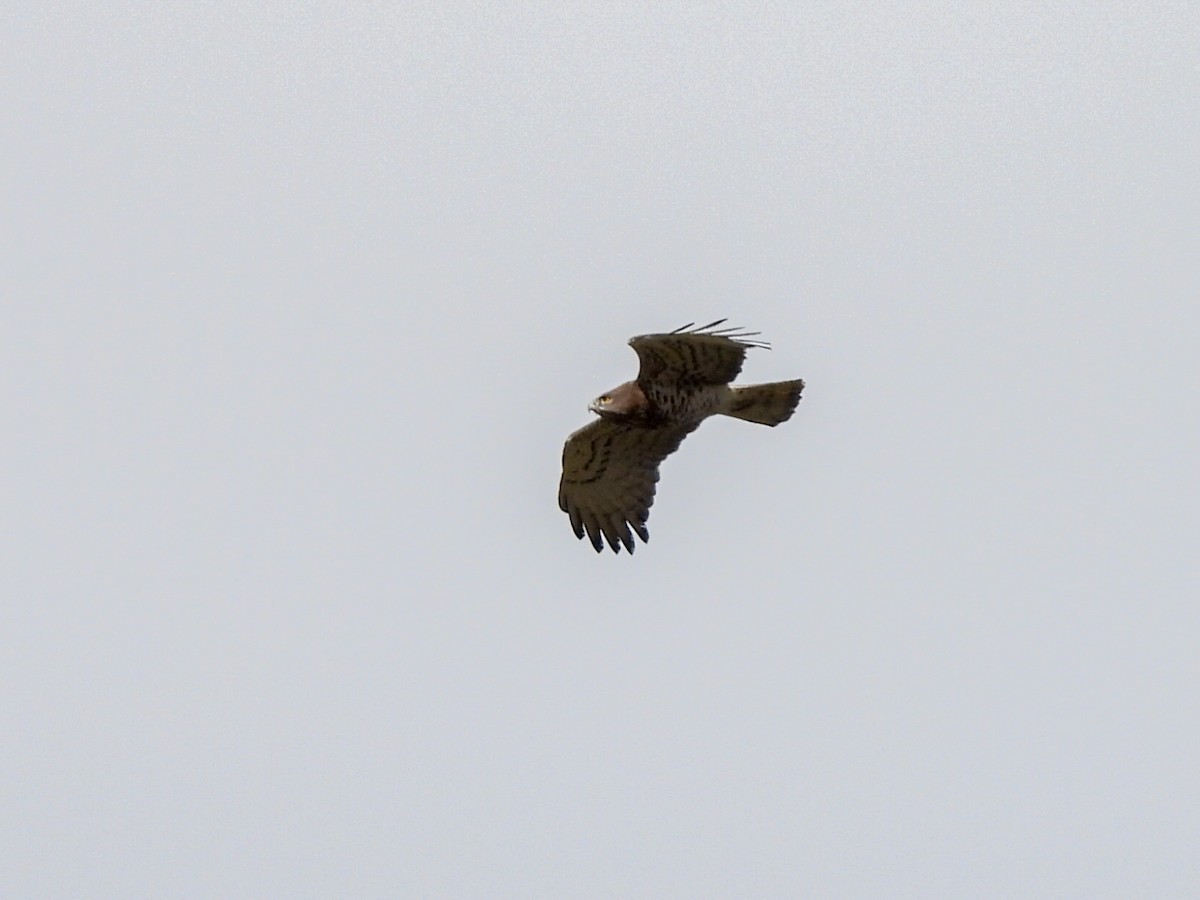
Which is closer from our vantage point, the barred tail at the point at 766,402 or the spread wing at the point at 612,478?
the barred tail at the point at 766,402

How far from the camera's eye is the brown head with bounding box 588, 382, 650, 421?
1564cm

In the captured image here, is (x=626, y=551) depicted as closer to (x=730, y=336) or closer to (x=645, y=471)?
(x=645, y=471)

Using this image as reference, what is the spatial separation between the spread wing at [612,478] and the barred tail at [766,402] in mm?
505

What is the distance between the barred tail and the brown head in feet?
2.17

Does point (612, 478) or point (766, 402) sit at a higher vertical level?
point (766, 402)

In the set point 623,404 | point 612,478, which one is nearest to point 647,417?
point 623,404

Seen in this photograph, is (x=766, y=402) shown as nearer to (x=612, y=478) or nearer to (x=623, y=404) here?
(x=623, y=404)

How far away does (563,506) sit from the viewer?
17094mm

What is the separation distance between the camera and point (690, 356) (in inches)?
597

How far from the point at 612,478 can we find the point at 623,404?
1.32 metres

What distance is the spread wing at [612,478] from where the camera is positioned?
54.2ft

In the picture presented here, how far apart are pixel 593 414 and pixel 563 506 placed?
1.35m

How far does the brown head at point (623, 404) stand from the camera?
15.6m

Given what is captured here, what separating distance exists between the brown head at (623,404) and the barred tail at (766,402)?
66cm
